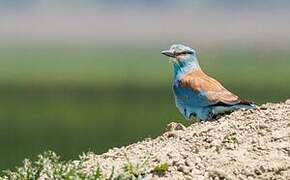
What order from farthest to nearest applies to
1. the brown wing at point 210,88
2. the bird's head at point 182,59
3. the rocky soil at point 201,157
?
the bird's head at point 182,59
the brown wing at point 210,88
the rocky soil at point 201,157

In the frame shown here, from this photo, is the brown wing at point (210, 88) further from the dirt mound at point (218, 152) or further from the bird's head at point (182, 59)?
the dirt mound at point (218, 152)

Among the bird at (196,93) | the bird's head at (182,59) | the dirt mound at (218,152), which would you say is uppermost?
the bird's head at (182,59)

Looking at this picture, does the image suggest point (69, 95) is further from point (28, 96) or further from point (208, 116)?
Answer: point (208, 116)

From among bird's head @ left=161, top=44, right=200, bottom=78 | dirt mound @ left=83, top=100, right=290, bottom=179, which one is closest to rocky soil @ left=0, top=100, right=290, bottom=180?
dirt mound @ left=83, top=100, right=290, bottom=179

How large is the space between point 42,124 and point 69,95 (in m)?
14.2

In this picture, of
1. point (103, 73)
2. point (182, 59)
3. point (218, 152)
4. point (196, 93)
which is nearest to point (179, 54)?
point (182, 59)

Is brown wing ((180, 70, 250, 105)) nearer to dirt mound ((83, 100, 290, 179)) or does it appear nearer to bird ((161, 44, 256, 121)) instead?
bird ((161, 44, 256, 121))

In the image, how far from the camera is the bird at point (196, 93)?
352 inches

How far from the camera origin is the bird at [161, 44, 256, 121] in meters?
8.95

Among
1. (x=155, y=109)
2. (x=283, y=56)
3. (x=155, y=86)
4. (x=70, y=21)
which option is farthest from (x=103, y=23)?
(x=155, y=109)

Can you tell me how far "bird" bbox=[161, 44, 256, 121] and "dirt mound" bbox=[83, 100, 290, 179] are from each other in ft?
1.77

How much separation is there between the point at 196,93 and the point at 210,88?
114mm

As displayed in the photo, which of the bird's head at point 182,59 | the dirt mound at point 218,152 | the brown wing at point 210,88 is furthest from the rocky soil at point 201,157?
the bird's head at point 182,59

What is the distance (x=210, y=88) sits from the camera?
362 inches
